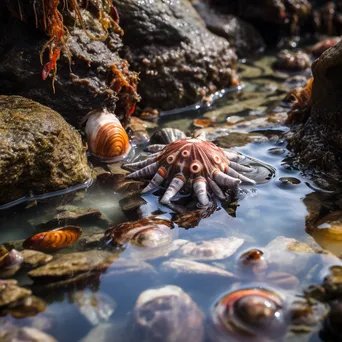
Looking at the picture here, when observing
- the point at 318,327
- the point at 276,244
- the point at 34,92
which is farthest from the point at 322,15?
the point at 318,327

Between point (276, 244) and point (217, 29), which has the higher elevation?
point (217, 29)

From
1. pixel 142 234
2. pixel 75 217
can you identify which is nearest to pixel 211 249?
pixel 142 234

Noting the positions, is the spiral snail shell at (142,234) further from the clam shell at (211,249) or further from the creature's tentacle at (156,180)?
the creature's tentacle at (156,180)

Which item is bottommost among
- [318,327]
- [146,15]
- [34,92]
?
[318,327]

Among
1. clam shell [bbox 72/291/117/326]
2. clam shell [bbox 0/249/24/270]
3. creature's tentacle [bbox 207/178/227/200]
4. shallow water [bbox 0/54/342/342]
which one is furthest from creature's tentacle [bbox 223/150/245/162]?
clam shell [bbox 0/249/24/270]

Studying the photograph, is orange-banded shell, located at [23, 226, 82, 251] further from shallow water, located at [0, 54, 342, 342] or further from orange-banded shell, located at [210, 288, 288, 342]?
orange-banded shell, located at [210, 288, 288, 342]

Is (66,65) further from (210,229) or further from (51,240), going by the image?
(210,229)

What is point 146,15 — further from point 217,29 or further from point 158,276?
point 158,276
